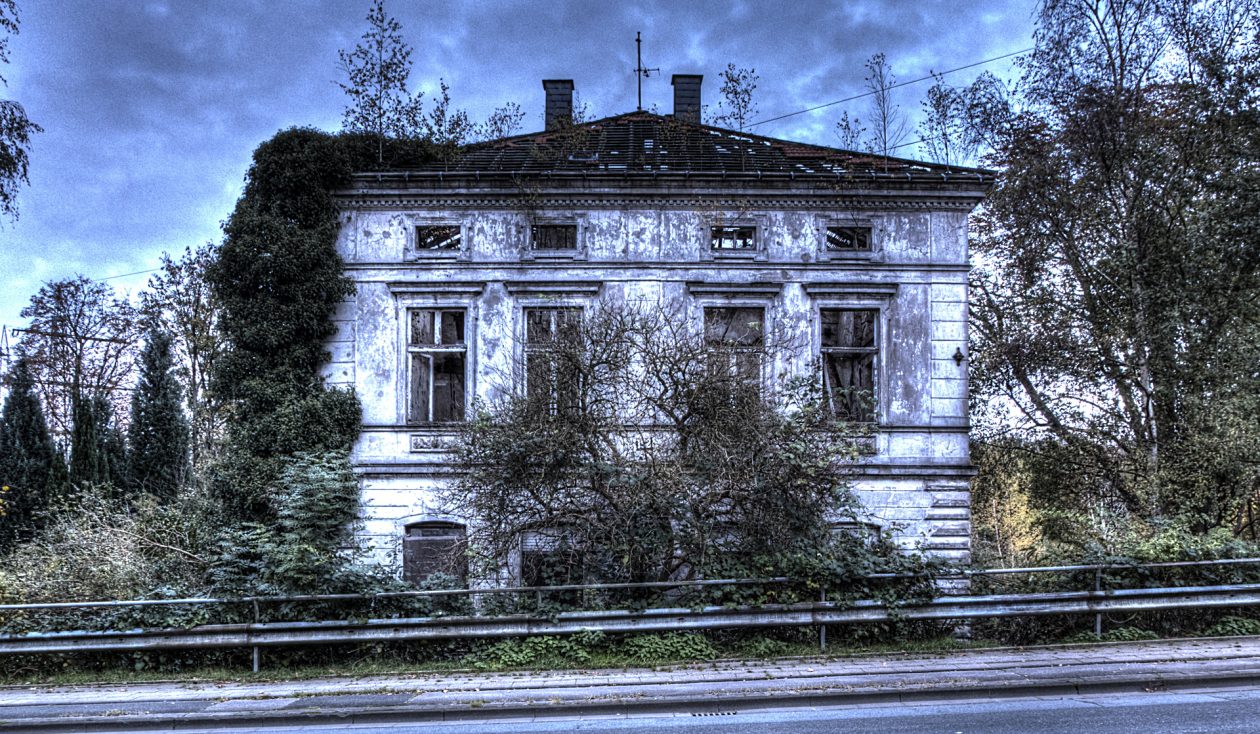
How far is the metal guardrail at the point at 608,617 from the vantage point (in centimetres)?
1068

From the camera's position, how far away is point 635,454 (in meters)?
11.8

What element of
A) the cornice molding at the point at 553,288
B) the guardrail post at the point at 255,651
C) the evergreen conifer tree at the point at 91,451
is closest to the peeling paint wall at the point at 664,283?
the cornice molding at the point at 553,288

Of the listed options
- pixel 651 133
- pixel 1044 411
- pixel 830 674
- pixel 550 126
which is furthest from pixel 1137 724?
pixel 550 126

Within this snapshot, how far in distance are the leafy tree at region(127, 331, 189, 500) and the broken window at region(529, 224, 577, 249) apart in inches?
756

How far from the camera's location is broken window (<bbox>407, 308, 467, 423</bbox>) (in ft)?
54.0

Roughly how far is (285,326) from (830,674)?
12.1m

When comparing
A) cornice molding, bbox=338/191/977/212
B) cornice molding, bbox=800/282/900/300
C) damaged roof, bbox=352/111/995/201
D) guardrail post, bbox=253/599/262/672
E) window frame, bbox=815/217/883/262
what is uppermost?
damaged roof, bbox=352/111/995/201

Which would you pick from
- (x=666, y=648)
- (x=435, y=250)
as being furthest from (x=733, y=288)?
(x=666, y=648)

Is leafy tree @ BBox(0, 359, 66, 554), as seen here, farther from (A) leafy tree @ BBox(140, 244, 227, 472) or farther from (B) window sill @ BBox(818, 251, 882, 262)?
(B) window sill @ BBox(818, 251, 882, 262)

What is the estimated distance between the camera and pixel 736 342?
12852mm

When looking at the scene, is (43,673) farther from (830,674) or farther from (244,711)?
(830,674)

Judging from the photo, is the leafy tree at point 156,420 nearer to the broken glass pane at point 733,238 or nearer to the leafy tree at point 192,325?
the leafy tree at point 192,325

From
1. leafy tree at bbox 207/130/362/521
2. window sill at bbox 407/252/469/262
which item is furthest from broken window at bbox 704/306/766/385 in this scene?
leafy tree at bbox 207/130/362/521

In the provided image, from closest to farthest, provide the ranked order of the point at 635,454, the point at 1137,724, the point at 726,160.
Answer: the point at 1137,724 < the point at 635,454 < the point at 726,160
